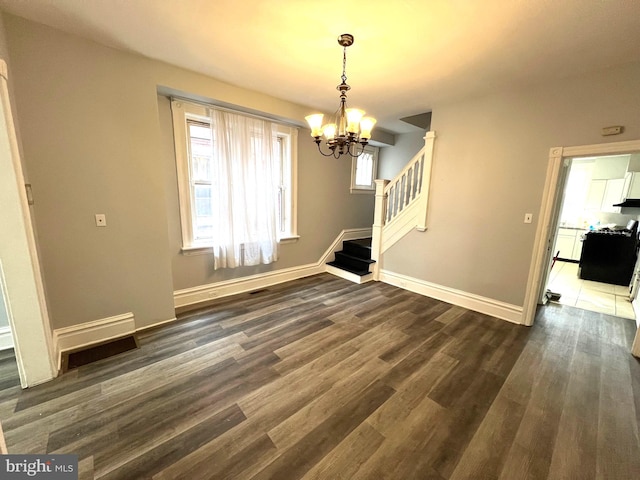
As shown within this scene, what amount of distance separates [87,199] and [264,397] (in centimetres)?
238

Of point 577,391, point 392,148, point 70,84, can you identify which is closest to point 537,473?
point 577,391

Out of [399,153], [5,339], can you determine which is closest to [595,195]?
[399,153]

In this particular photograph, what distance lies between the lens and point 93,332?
250cm

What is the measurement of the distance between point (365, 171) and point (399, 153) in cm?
81

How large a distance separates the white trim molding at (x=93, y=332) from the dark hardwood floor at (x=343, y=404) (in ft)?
0.81

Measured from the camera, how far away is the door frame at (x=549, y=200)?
8.09ft

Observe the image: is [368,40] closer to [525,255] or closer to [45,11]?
[45,11]

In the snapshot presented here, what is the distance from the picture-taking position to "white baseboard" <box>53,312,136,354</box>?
7.73 ft

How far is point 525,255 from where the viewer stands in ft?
9.96

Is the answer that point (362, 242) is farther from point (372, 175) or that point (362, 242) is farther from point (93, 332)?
point (93, 332)

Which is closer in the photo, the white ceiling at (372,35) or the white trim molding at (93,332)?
the white ceiling at (372,35)

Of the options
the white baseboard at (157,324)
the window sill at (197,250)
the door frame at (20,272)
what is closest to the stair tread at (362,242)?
the window sill at (197,250)

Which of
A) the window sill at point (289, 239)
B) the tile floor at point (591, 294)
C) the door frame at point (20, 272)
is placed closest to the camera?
the door frame at point (20, 272)

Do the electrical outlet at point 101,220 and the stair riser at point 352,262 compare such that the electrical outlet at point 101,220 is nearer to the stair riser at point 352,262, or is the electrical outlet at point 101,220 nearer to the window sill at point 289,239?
the window sill at point 289,239
